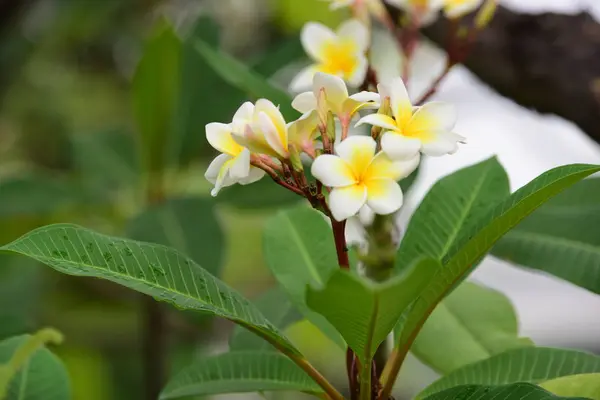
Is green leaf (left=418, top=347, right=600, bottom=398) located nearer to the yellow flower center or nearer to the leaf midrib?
the leaf midrib

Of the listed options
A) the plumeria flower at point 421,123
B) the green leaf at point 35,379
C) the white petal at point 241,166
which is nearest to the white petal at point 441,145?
the plumeria flower at point 421,123

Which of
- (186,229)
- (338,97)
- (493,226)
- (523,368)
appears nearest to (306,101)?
(338,97)

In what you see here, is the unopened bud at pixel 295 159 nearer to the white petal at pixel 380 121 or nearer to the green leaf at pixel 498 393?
the white petal at pixel 380 121

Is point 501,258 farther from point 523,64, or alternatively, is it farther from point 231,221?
point 231,221

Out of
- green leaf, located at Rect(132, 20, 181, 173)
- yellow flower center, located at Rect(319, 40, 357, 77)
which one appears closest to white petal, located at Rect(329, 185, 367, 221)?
yellow flower center, located at Rect(319, 40, 357, 77)

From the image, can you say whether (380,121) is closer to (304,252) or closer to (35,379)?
(304,252)

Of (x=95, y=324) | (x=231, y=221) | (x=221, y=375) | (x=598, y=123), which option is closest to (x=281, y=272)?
(x=221, y=375)
